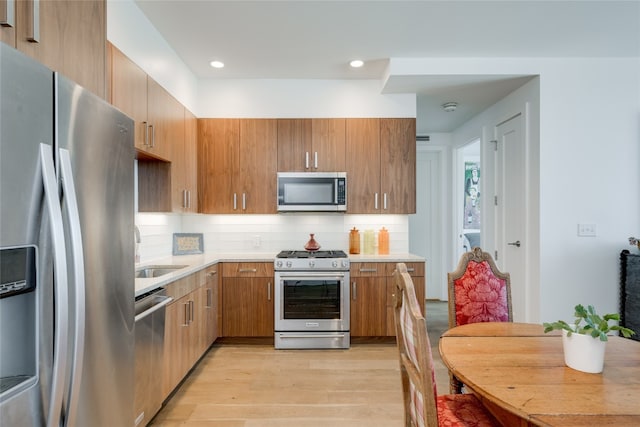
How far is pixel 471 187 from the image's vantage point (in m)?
6.07

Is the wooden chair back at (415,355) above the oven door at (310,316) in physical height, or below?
above

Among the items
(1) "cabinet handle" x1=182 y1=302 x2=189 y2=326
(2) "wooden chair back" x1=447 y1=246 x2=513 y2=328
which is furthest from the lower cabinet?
(2) "wooden chair back" x1=447 y1=246 x2=513 y2=328

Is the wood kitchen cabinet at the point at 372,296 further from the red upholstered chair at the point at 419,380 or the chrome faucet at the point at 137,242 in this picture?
the chrome faucet at the point at 137,242

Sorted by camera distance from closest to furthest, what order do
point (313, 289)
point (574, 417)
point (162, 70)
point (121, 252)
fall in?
point (574, 417), point (121, 252), point (162, 70), point (313, 289)

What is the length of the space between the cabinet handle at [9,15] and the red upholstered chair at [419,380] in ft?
4.52

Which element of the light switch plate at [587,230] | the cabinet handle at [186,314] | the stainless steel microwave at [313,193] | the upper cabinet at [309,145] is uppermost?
the upper cabinet at [309,145]

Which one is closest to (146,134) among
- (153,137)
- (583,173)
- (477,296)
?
(153,137)

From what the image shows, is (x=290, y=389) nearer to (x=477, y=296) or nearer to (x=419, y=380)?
(x=477, y=296)

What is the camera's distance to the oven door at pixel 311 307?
3283 mm

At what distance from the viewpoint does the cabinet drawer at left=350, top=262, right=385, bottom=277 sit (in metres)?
3.33

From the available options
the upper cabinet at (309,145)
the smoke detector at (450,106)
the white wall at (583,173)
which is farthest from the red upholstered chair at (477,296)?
the smoke detector at (450,106)

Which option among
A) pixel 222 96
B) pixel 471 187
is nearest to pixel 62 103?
pixel 222 96

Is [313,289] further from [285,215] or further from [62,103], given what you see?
[62,103]

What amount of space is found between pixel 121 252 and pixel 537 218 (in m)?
3.28
